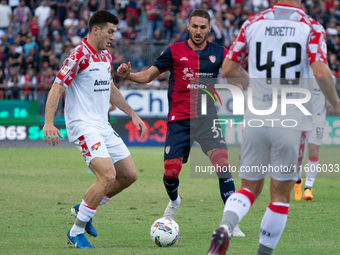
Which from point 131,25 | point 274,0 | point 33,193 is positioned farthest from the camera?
point 274,0

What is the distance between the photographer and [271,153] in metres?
4.44

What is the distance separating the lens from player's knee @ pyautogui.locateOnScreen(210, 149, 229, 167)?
6684 mm

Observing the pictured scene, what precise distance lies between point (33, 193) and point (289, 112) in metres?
6.79

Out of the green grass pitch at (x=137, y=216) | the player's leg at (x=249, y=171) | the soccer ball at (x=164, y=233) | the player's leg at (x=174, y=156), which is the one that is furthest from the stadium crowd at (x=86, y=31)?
the player's leg at (x=249, y=171)

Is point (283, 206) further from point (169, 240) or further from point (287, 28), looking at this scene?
point (169, 240)

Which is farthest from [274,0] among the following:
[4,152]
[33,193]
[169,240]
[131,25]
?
[169,240]

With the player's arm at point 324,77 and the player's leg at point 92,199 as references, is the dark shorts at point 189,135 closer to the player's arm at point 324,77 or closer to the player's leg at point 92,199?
the player's leg at point 92,199

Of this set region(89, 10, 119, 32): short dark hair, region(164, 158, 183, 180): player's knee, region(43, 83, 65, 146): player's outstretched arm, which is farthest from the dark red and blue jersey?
region(43, 83, 65, 146): player's outstretched arm

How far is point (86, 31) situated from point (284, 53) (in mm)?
18454

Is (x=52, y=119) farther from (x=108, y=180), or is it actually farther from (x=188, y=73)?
(x=188, y=73)

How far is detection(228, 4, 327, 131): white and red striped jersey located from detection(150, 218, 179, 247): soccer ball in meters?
2.00

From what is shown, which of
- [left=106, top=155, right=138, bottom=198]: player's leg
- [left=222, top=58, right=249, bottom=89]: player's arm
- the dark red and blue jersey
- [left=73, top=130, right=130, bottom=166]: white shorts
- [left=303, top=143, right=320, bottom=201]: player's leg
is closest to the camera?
[left=222, top=58, right=249, bottom=89]: player's arm

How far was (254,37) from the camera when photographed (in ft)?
14.5

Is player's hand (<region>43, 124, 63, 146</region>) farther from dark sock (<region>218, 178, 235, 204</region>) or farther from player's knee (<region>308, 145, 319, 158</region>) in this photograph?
player's knee (<region>308, 145, 319, 158</region>)
